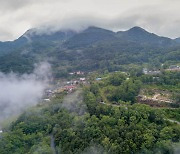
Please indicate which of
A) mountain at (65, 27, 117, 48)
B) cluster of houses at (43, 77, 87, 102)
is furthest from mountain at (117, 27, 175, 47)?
cluster of houses at (43, 77, 87, 102)

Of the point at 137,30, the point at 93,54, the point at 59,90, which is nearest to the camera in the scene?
the point at 59,90

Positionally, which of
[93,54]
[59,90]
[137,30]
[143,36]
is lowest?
[59,90]

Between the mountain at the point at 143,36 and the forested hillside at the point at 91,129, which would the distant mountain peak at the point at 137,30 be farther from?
the forested hillside at the point at 91,129

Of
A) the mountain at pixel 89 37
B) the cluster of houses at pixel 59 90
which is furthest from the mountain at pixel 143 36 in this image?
the cluster of houses at pixel 59 90

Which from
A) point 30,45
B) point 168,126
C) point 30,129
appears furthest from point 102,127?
point 30,45

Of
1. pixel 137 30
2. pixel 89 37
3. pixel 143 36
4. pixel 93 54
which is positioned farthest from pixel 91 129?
pixel 137 30

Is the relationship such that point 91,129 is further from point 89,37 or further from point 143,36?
point 143,36

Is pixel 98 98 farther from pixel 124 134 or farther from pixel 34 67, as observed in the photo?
pixel 34 67

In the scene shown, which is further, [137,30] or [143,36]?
[137,30]
